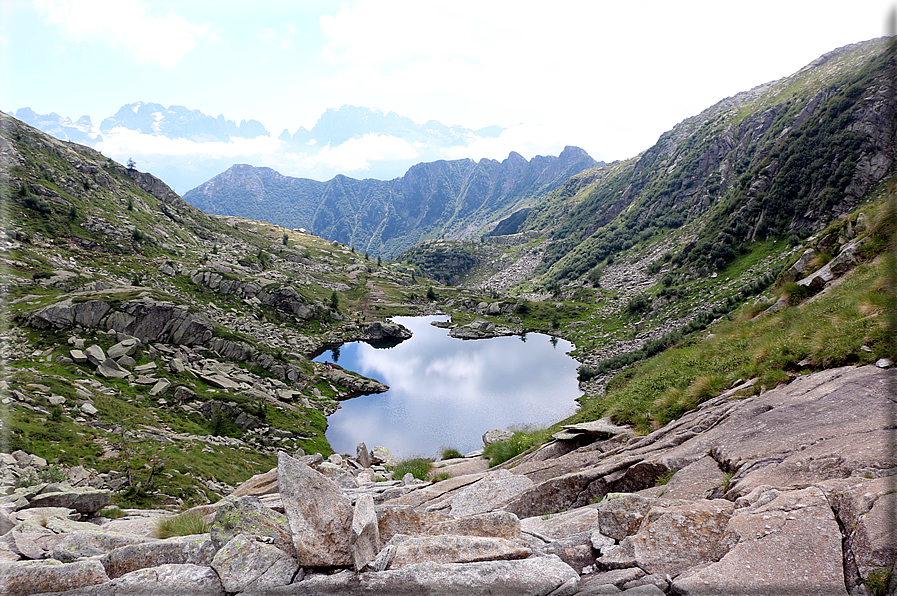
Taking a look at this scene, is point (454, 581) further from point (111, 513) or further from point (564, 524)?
point (111, 513)

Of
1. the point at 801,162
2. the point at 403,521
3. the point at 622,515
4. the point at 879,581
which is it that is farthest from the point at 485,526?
the point at 801,162

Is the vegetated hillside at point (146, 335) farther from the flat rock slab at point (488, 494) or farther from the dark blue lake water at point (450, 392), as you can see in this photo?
the flat rock slab at point (488, 494)

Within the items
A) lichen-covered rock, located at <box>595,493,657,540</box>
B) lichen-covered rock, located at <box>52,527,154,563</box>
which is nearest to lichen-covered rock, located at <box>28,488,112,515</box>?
lichen-covered rock, located at <box>52,527,154,563</box>

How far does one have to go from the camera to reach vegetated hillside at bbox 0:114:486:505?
31438 mm

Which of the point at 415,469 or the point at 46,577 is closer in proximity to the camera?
the point at 46,577

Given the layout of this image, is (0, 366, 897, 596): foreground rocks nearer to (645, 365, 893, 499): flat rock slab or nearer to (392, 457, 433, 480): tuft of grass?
(645, 365, 893, 499): flat rock slab

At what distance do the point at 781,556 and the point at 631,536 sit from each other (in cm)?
202

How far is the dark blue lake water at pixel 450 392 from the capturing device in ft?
199

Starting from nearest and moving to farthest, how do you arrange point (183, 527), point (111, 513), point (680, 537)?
point (680, 537), point (183, 527), point (111, 513)

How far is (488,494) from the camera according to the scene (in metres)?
12.0

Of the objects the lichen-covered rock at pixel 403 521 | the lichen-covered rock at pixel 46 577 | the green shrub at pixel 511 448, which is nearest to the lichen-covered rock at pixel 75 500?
Result: the lichen-covered rock at pixel 46 577

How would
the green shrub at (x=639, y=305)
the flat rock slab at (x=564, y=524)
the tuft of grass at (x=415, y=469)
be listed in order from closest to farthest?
1. the flat rock slab at (x=564, y=524)
2. the tuft of grass at (x=415, y=469)
3. the green shrub at (x=639, y=305)

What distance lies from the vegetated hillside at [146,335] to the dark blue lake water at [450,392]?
21.9 feet

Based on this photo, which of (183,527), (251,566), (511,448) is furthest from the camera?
(511,448)
